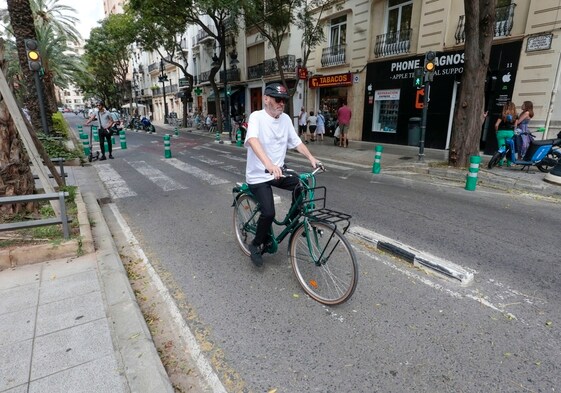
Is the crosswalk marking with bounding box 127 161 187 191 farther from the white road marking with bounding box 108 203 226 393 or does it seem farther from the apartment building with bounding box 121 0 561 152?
the apartment building with bounding box 121 0 561 152

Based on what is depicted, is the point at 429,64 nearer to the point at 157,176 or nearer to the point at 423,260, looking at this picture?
the point at 423,260

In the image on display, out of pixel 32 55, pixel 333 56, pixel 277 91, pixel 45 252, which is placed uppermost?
pixel 333 56

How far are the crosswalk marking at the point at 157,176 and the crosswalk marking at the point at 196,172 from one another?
0.72 meters

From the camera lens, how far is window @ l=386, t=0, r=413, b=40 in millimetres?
15521

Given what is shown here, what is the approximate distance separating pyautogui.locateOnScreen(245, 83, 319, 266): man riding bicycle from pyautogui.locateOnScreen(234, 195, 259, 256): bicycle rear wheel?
0.45 meters

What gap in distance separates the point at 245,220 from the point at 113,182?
5949 millimetres

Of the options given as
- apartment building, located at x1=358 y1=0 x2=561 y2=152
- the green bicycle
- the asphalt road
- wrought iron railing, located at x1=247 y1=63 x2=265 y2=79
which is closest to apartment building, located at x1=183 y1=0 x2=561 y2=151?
apartment building, located at x1=358 y1=0 x2=561 y2=152

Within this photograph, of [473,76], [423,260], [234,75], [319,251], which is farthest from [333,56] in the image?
[319,251]

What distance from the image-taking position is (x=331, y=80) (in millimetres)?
19438

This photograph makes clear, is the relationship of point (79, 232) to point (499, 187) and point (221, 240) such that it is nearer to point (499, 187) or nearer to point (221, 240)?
point (221, 240)

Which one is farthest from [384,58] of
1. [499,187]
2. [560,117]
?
[499,187]

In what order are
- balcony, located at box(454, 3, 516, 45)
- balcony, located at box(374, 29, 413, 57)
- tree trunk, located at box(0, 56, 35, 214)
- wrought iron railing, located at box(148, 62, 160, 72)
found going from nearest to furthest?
tree trunk, located at box(0, 56, 35, 214) < balcony, located at box(454, 3, 516, 45) < balcony, located at box(374, 29, 413, 57) < wrought iron railing, located at box(148, 62, 160, 72)

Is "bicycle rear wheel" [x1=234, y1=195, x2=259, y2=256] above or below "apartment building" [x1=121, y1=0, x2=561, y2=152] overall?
below

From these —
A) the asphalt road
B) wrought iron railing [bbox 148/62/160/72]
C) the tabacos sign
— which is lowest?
the asphalt road
